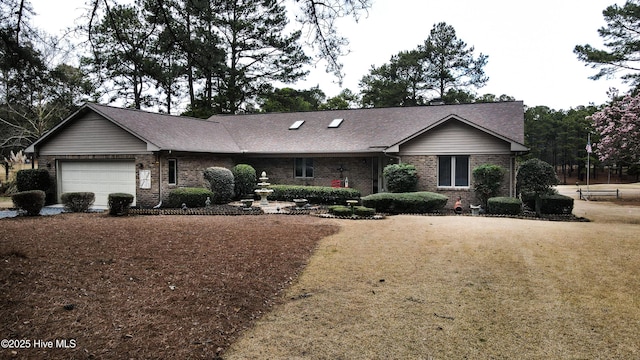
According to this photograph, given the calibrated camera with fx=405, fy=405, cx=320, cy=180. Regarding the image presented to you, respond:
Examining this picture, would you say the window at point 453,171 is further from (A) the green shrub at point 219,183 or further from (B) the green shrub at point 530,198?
(A) the green shrub at point 219,183

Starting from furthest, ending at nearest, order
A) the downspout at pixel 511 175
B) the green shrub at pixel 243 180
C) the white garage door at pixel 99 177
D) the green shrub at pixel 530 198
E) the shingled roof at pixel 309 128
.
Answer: the green shrub at pixel 243 180 < the shingled roof at pixel 309 128 < the white garage door at pixel 99 177 < the downspout at pixel 511 175 < the green shrub at pixel 530 198

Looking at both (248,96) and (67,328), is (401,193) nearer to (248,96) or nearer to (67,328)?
(67,328)

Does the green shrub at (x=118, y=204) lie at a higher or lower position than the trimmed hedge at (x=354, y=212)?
higher

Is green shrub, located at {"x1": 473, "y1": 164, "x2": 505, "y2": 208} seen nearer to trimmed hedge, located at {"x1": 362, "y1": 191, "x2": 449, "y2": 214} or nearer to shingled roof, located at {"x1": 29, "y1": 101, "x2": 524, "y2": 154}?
shingled roof, located at {"x1": 29, "y1": 101, "x2": 524, "y2": 154}

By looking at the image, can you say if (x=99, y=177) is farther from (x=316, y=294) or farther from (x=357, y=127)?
(x=316, y=294)

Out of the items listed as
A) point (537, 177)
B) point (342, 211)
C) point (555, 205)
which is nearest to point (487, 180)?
point (537, 177)

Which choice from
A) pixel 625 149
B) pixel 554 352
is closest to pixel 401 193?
pixel 554 352

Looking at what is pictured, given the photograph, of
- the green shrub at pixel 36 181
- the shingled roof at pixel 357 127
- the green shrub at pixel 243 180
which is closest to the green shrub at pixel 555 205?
the shingled roof at pixel 357 127

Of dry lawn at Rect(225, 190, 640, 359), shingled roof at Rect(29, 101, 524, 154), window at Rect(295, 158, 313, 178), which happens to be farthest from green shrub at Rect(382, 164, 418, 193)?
dry lawn at Rect(225, 190, 640, 359)

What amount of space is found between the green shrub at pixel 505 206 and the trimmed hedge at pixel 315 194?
564 cm

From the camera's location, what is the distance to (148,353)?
4219mm

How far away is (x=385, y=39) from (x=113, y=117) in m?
14.7

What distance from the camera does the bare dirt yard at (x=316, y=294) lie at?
4547 mm

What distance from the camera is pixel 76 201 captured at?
15836 mm
